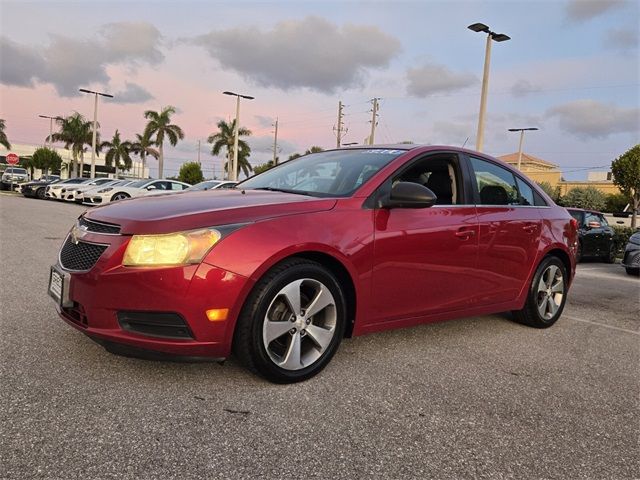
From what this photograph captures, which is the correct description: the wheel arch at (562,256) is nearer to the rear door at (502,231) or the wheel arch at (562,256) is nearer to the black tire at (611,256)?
the rear door at (502,231)

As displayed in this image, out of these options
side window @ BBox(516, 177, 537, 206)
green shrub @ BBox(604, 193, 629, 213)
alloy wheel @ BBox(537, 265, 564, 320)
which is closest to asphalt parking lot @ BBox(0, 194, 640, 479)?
alloy wheel @ BBox(537, 265, 564, 320)

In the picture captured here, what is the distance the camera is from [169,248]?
275 centimetres

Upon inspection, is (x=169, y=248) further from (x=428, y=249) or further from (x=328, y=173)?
(x=428, y=249)

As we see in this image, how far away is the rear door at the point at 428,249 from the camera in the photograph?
3426 millimetres

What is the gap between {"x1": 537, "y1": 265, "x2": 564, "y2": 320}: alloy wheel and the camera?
4.82 m

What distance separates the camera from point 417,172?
3.90 meters

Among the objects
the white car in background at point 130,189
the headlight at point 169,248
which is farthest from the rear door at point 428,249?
the white car in background at point 130,189

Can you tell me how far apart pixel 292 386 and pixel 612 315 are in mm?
4503

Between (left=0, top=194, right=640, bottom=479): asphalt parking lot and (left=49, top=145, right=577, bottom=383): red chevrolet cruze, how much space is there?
26 cm

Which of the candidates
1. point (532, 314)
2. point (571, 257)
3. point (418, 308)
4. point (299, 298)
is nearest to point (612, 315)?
point (571, 257)

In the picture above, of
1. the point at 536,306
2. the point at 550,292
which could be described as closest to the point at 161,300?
the point at 536,306

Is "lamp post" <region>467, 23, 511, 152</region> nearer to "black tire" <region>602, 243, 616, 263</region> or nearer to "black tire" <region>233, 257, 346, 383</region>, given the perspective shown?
"black tire" <region>602, 243, 616, 263</region>

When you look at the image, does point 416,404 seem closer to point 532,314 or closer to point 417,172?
point 417,172

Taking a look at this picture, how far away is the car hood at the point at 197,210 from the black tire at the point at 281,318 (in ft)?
1.14
